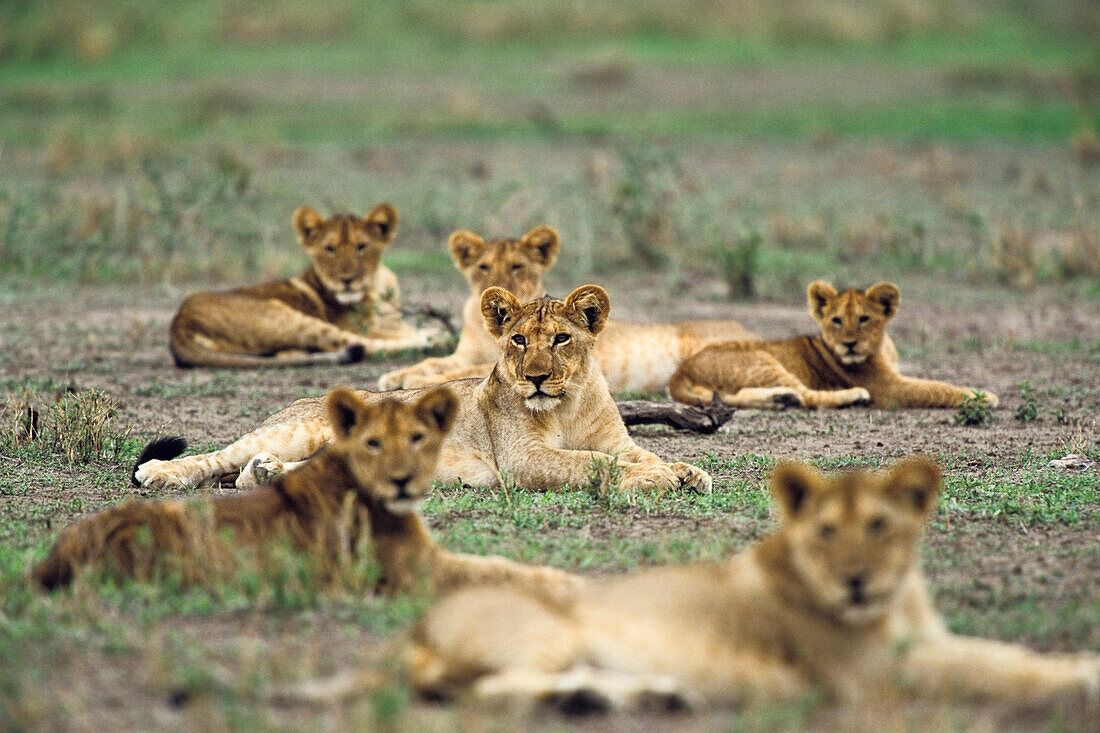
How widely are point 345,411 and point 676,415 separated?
339 centimetres

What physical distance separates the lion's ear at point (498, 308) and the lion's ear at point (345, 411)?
194 cm

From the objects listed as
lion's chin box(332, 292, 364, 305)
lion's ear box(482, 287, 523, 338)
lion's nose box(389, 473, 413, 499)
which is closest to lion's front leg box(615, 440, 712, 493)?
lion's ear box(482, 287, 523, 338)

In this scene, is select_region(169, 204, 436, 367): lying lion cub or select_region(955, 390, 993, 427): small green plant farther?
select_region(169, 204, 436, 367): lying lion cub

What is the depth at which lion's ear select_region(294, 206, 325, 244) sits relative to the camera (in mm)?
9977

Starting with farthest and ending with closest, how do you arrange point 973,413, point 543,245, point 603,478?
point 543,245, point 973,413, point 603,478

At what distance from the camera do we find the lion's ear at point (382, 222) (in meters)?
10.1

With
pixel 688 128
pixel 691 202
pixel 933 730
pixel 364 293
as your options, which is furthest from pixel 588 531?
pixel 688 128

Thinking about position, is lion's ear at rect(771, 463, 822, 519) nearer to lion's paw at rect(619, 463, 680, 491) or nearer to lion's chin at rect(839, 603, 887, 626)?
lion's chin at rect(839, 603, 887, 626)

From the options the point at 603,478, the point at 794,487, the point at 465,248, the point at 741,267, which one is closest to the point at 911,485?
the point at 794,487

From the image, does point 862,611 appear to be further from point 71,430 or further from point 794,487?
point 71,430

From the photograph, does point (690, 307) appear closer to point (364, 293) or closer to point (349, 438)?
point (364, 293)

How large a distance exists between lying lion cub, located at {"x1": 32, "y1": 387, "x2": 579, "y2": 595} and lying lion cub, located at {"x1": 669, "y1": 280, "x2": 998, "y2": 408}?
4.12 metres

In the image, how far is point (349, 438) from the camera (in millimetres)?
4289

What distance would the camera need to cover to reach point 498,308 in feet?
20.7
